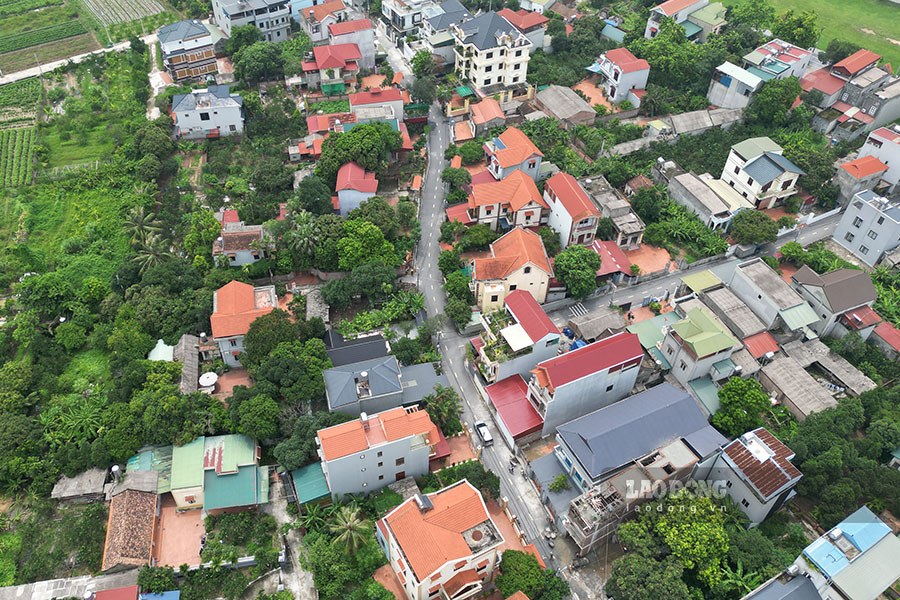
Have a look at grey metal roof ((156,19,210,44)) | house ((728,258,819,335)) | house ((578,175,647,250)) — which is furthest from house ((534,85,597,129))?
grey metal roof ((156,19,210,44))

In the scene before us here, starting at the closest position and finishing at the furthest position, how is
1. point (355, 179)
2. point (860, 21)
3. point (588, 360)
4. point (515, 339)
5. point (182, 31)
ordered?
point (588, 360) → point (515, 339) → point (355, 179) → point (182, 31) → point (860, 21)

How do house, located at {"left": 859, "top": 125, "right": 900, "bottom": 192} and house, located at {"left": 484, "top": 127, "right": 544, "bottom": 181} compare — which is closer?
house, located at {"left": 859, "top": 125, "right": 900, "bottom": 192}

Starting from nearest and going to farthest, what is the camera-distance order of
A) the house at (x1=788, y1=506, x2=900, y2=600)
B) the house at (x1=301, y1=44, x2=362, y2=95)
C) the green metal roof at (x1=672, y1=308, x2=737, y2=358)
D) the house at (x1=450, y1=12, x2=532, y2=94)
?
the house at (x1=788, y1=506, x2=900, y2=600) → the green metal roof at (x1=672, y1=308, x2=737, y2=358) → the house at (x1=450, y1=12, x2=532, y2=94) → the house at (x1=301, y1=44, x2=362, y2=95)

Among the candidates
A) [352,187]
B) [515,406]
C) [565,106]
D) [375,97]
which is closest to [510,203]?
[352,187]

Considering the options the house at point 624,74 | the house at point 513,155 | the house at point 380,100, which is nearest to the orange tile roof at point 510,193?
the house at point 513,155

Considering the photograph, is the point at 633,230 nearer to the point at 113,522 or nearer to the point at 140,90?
the point at 113,522

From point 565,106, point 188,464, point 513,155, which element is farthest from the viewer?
point 565,106

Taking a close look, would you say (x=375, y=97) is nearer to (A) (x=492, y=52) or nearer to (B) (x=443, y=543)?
(A) (x=492, y=52)

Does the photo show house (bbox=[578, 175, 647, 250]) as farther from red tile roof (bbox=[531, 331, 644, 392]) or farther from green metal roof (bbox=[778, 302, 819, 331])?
red tile roof (bbox=[531, 331, 644, 392])
